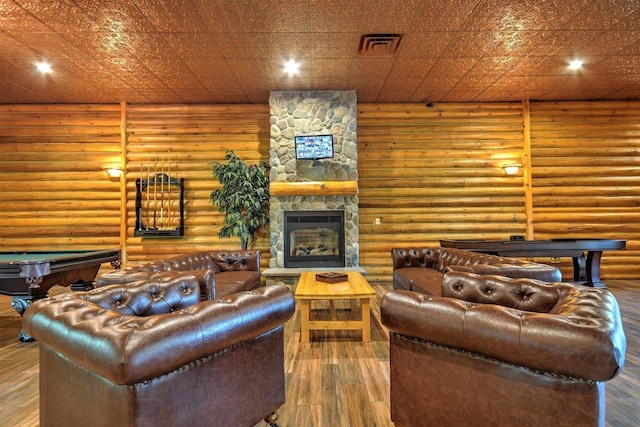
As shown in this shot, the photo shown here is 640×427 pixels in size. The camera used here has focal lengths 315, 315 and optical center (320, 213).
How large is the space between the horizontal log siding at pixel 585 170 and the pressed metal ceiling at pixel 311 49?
1.42ft

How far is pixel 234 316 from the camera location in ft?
4.99

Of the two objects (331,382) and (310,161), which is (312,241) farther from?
(331,382)

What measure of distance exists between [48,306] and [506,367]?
6.99 feet

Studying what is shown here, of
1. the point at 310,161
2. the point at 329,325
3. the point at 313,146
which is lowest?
the point at 329,325

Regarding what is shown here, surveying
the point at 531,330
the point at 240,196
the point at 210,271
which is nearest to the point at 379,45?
the point at 240,196

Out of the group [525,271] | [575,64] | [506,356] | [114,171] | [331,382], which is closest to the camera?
[506,356]

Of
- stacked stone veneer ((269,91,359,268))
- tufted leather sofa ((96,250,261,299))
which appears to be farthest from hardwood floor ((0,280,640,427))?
stacked stone veneer ((269,91,359,268))

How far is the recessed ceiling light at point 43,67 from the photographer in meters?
4.34

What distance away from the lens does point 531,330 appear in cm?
129

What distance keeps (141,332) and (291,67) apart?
421cm

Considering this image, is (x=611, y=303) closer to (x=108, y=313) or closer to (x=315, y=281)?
(x=108, y=313)

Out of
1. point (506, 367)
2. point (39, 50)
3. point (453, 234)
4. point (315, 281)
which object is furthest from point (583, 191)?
point (39, 50)

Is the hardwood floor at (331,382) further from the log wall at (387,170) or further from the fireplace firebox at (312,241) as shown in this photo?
the log wall at (387,170)

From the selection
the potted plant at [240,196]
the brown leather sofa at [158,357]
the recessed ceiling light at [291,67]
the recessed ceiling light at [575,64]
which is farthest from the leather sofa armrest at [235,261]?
the recessed ceiling light at [575,64]
